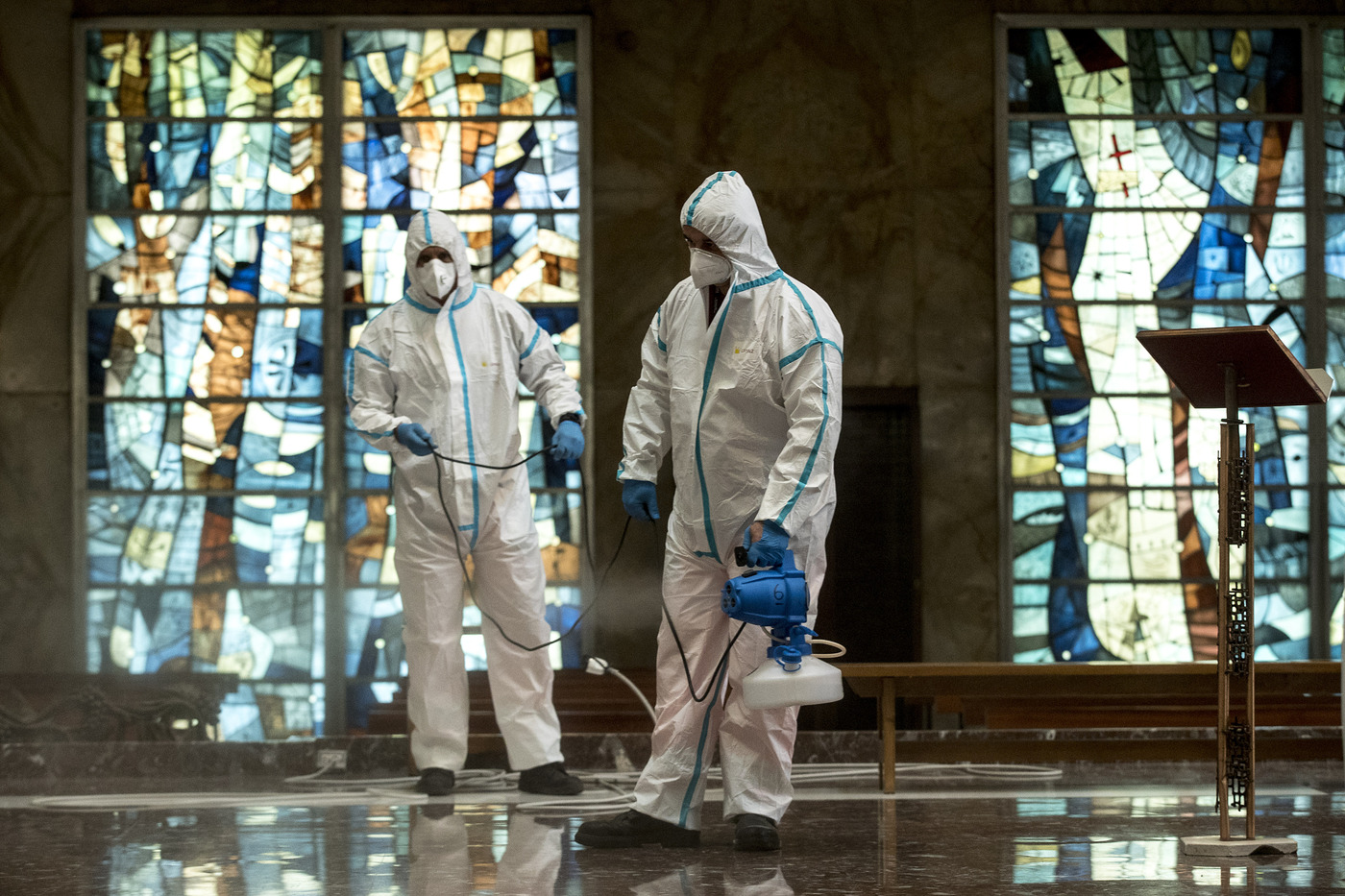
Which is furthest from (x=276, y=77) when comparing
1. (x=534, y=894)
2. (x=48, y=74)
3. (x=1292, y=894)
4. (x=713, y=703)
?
(x=1292, y=894)

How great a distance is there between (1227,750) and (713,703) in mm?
1081

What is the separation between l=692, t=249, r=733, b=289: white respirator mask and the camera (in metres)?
3.34

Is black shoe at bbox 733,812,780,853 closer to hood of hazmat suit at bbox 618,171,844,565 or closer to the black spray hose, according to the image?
the black spray hose

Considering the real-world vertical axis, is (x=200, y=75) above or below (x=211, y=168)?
above

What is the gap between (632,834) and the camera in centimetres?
325

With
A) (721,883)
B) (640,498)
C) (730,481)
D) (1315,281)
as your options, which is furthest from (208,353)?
(1315,281)

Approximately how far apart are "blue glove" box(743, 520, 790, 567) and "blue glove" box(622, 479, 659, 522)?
40cm

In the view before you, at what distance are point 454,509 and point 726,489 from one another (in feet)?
4.21

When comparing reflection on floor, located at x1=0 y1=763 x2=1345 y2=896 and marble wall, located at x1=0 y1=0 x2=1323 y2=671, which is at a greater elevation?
marble wall, located at x1=0 y1=0 x2=1323 y2=671

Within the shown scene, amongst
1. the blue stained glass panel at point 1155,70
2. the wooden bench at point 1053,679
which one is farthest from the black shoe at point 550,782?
the blue stained glass panel at point 1155,70

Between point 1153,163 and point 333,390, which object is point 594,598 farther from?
point 1153,163

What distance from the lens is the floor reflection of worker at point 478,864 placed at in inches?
110

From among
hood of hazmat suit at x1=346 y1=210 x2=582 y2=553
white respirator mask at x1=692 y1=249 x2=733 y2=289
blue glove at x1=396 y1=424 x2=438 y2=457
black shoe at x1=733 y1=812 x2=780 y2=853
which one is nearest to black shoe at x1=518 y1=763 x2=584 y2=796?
hood of hazmat suit at x1=346 y1=210 x2=582 y2=553

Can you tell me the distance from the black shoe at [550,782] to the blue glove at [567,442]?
88 cm
